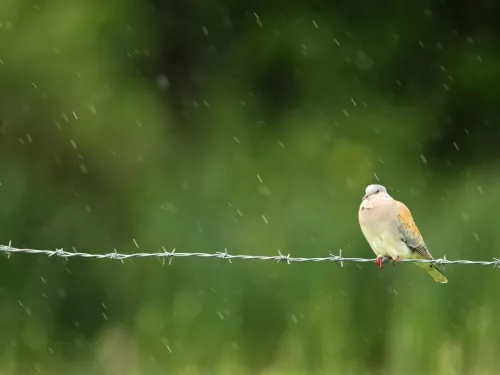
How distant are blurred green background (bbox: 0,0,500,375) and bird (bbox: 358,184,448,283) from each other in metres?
2.21

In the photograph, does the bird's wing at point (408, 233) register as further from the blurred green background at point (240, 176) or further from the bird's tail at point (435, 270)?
the blurred green background at point (240, 176)

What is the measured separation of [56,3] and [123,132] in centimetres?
149

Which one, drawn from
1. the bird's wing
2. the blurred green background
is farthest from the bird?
the blurred green background

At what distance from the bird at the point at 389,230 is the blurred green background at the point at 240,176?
7.26ft

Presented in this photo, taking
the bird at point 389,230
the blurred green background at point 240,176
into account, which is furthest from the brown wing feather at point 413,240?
the blurred green background at point 240,176

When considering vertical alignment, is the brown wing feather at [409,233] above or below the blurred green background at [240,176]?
above

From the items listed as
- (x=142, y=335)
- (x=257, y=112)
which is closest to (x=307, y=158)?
(x=257, y=112)

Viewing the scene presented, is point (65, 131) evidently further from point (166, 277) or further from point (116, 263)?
point (166, 277)

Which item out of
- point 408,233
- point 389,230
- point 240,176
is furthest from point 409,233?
point 240,176

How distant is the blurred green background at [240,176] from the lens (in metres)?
7.41

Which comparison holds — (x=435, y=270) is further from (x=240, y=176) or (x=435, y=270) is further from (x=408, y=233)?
(x=240, y=176)

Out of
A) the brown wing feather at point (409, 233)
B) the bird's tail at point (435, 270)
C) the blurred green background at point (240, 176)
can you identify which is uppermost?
the brown wing feather at point (409, 233)

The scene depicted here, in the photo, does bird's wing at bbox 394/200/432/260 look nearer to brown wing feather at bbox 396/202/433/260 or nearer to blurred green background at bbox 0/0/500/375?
brown wing feather at bbox 396/202/433/260

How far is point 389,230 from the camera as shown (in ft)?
15.4
